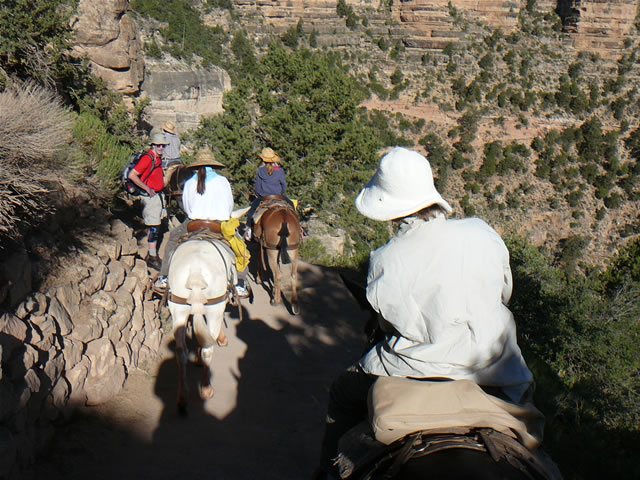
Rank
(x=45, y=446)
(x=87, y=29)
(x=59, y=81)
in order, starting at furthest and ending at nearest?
(x=87, y=29)
(x=59, y=81)
(x=45, y=446)

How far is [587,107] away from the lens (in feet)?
145

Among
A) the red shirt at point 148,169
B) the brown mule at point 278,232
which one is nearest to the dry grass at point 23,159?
the red shirt at point 148,169

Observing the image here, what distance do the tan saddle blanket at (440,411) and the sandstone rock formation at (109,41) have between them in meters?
11.5

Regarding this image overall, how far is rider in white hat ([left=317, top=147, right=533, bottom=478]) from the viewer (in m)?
2.45

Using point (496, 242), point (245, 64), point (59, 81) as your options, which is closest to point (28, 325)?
point (496, 242)

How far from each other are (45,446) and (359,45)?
162ft

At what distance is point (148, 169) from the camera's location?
792cm

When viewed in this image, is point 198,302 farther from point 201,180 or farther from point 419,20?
point 419,20

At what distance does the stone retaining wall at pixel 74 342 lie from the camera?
4.05 meters

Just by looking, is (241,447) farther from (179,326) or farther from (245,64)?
(245,64)

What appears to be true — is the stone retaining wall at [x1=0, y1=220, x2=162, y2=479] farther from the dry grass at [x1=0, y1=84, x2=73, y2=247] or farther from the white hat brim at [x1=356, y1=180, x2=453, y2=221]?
the white hat brim at [x1=356, y1=180, x2=453, y2=221]

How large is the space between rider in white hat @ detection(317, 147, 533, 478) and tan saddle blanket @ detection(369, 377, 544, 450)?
8.0 inches

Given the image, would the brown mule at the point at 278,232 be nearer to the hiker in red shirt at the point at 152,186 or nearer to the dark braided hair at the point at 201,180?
the hiker in red shirt at the point at 152,186

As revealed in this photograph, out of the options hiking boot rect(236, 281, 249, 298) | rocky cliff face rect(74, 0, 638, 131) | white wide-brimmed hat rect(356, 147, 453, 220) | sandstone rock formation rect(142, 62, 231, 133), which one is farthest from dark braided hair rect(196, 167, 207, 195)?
rocky cliff face rect(74, 0, 638, 131)
